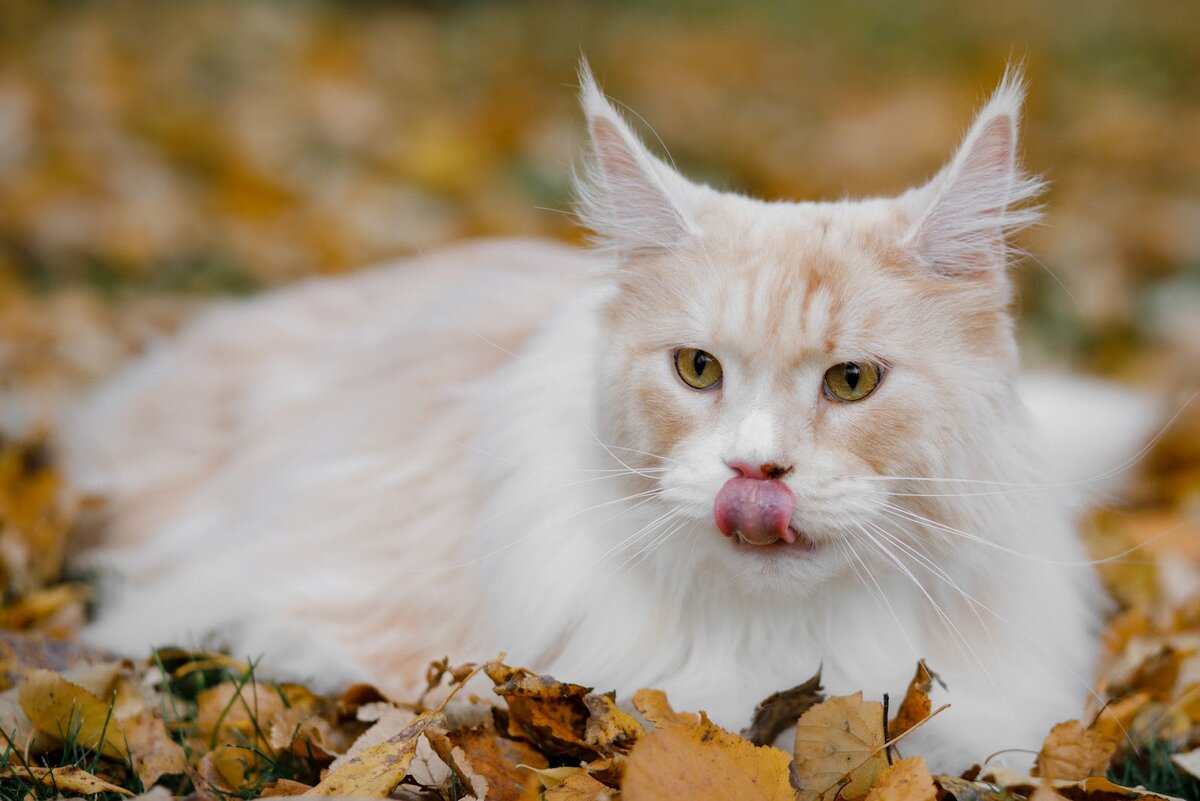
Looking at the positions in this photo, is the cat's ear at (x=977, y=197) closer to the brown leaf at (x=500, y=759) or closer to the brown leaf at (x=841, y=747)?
the brown leaf at (x=841, y=747)

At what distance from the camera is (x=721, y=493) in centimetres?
155

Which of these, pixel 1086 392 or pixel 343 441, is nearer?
pixel 343 441

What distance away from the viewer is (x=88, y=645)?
222cm

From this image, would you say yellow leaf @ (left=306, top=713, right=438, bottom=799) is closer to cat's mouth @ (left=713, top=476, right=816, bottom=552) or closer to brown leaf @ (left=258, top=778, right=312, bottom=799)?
brown leaf @ (left=258, top=778, right=312, bottom=799)

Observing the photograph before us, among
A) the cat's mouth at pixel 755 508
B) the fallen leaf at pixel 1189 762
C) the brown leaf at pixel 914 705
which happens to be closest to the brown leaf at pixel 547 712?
the cat's mouth at pixel 755 508

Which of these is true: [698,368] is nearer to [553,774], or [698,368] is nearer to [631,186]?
[631,186]

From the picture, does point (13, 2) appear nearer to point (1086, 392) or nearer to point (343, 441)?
point (343, 441)

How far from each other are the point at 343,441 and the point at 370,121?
154 inches

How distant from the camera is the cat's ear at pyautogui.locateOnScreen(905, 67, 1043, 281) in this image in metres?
1.66

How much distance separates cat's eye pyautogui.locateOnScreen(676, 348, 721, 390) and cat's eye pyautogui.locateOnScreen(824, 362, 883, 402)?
6.7 inches

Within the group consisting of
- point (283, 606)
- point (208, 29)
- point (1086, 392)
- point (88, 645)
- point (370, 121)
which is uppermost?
point (208, 29)

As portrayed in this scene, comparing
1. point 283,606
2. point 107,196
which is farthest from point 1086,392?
point 107,196

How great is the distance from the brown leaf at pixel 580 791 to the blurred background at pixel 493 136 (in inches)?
70.8

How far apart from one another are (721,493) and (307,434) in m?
1.38
